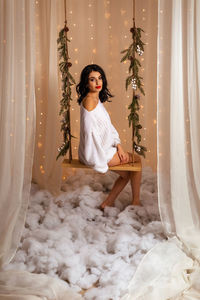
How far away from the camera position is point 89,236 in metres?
2.69

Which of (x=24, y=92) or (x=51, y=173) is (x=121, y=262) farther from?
(x=51, y=173)

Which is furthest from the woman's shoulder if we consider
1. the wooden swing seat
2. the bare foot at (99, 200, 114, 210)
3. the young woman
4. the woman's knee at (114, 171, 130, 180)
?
the bare foot at (99, 200, 114, 210)

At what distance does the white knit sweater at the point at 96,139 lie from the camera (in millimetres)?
2805

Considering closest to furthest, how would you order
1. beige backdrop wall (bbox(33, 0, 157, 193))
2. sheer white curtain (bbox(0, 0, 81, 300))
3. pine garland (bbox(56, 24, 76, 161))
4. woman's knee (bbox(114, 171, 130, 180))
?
sheer white curtain (bbox(0, 0, 81, 300)), pine garland (bbox(56, 24, 76, 161)), woman's knee (bbox(114, 171, 130, 180)), beige backdrop wall (bbox(33, 0, 157, 193))

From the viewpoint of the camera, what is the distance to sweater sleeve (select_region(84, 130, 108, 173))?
9.19ft

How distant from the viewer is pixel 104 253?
247 centimetres

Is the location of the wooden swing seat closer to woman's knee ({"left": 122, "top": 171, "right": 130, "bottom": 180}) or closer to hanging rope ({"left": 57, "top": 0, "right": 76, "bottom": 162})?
hanging rope ({"left": 57, "top": 0, "right": 76, "bottom": 162})

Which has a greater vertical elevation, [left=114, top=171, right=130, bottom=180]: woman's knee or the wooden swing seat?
the wooden swing seat

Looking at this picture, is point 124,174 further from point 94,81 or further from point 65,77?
point 65,77

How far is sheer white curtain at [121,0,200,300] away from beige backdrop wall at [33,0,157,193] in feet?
4.04

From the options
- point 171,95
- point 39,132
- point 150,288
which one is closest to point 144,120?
point 39,132

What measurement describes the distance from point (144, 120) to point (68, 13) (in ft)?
3.74

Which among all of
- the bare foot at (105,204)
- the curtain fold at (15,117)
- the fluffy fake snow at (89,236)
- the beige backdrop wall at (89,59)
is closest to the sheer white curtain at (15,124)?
the curtain fold at (15,117)

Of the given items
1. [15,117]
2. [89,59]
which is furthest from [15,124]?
[89,59]
